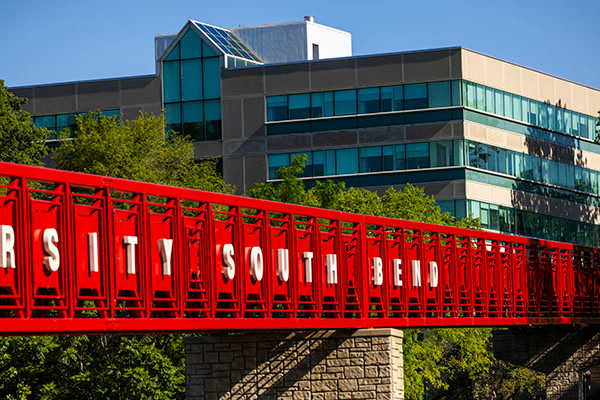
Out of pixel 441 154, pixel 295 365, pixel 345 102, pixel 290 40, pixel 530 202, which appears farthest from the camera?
pixel 290 40

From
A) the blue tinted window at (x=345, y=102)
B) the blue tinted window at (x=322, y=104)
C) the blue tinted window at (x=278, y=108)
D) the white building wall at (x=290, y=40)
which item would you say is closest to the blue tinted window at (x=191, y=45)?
the blue tinted window at (x=278, y=108)

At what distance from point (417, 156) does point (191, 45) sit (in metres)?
14.3

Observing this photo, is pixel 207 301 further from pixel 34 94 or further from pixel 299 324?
pixel 34 94

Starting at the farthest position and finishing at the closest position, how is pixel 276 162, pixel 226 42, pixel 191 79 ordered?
pixel 226 42
pixel 191 79
pixel 276 162

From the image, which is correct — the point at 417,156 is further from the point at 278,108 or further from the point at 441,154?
the point at 278,108

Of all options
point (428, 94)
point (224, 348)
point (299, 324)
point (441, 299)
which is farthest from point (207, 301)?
point (428, 94)

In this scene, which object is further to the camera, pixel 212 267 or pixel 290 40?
pixel 290 40

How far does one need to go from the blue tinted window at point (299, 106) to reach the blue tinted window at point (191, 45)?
233 inches

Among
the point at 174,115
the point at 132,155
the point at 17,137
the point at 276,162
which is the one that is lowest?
the point at 132,155

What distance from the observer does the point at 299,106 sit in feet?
223

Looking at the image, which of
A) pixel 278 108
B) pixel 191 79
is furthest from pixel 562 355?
pixel 191 79

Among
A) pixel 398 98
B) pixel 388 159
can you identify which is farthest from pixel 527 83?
pixel 388 159

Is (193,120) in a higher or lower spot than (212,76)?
lower

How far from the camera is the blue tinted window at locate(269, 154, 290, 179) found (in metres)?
67.9
